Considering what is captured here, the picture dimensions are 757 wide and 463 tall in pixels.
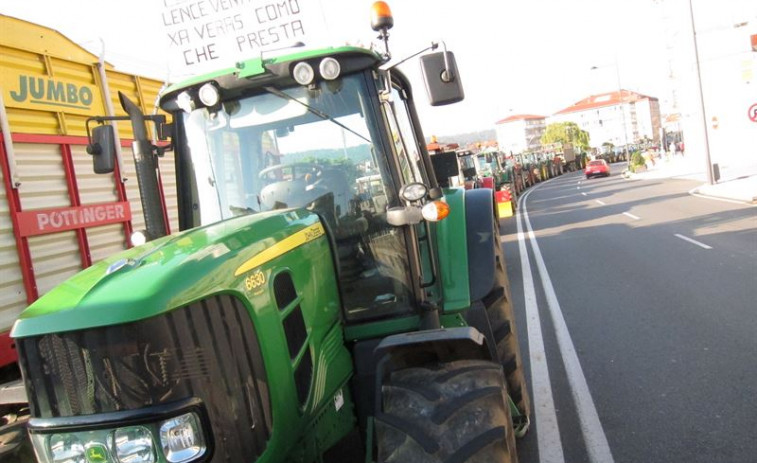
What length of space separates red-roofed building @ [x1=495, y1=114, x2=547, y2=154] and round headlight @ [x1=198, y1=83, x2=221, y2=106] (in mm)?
146283

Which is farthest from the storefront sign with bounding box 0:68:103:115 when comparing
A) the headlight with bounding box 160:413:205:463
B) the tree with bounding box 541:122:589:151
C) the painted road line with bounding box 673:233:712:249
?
the tree with bounding box 541:122:589:151

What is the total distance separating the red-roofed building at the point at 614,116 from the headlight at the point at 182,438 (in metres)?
141

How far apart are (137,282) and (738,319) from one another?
588 cm

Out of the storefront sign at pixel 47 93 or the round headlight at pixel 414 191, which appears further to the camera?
the storefront sign at pixel 47 93

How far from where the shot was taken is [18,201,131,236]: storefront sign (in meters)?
3.88

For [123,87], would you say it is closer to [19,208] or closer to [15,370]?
[19,208]

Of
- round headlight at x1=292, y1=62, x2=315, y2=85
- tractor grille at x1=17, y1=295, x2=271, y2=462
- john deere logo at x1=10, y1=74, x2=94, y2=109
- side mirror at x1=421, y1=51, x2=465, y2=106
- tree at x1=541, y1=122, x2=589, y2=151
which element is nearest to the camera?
tractor grille at x1=17, y1=295, x2=271, y2=462

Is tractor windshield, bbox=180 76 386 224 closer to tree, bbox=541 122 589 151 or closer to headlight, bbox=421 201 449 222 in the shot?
headlight, bbox=421 201 449 222

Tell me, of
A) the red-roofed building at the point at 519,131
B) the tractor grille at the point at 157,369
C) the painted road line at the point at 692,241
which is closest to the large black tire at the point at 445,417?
the tractor grille at the point at 157,369

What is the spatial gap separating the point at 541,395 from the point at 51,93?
4213 mm

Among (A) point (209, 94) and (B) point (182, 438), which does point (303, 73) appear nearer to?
(A) point (209, 94)

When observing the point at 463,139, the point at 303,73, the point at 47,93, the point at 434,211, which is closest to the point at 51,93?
the point at 47,93

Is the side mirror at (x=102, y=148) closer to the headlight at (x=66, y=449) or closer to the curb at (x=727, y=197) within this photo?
the headlight at (x=66, y=449)

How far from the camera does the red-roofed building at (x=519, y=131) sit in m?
150
